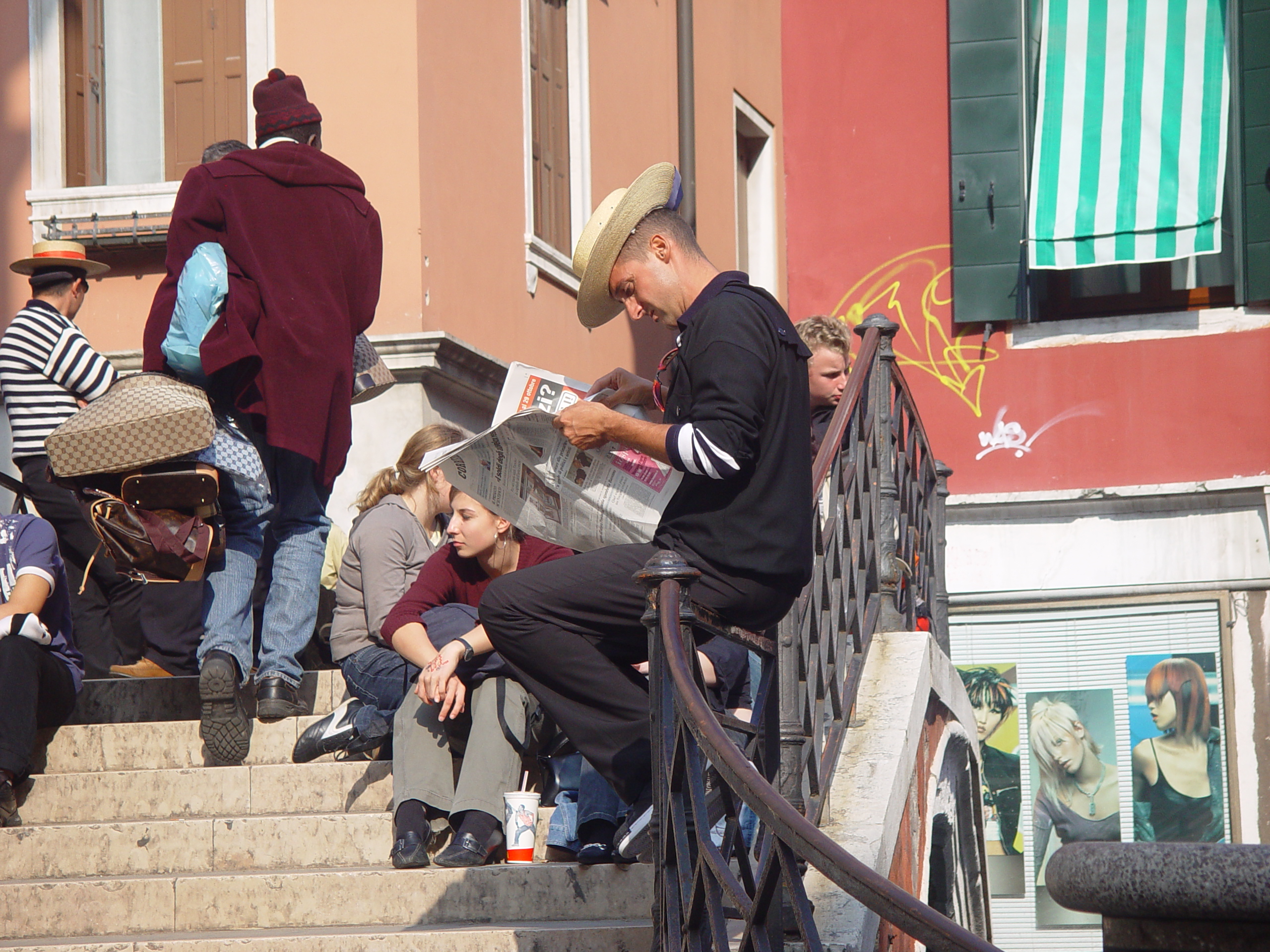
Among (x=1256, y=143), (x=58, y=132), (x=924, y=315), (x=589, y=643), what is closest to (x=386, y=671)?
(x=589, y=643)

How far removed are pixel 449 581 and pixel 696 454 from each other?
2.03 meters

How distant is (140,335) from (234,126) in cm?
122

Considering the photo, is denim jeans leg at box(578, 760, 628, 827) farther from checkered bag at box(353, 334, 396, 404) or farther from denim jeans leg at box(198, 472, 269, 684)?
checkered bag at box(353, 334, 396, 404)

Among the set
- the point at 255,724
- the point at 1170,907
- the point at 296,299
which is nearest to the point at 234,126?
the point at 296,299

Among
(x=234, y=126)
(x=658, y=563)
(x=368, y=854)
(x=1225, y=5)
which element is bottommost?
(x=368, y=854)

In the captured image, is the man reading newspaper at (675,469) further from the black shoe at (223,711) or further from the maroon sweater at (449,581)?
the black shoe at (223,711)

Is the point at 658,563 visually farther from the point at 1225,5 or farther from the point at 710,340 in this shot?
the point at 1225,5

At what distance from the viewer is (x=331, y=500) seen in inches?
309

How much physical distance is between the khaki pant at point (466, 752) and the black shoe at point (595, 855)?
0.35 meters

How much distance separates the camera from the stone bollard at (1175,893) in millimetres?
1795

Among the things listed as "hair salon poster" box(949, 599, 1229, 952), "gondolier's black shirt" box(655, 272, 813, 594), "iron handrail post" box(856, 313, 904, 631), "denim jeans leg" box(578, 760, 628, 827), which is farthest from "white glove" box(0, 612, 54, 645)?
"hair salon poster" box(949, 599, 1229, 952)

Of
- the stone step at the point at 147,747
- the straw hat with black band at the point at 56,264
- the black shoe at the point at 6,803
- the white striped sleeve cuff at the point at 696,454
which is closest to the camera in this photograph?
the white striped sleeve cuff at the point at 696,454

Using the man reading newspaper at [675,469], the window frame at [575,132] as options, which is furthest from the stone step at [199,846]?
the window frame at [575,132]

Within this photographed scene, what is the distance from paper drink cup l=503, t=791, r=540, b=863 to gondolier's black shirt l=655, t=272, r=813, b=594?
A: 1.29m
